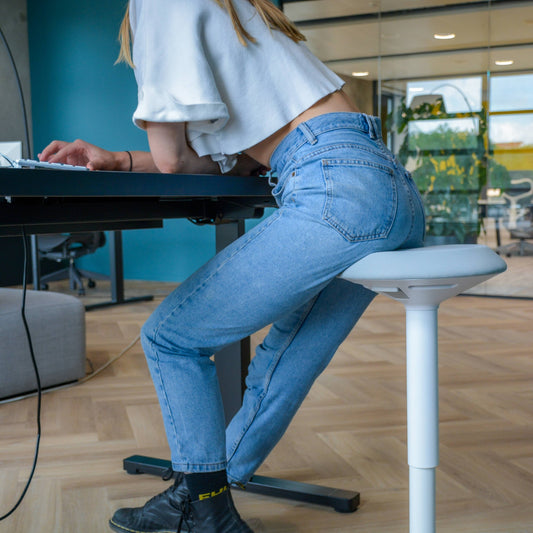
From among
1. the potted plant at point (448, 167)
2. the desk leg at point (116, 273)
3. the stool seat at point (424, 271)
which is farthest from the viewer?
the potted plant at point (448, 167)

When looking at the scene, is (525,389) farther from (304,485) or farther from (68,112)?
(68,112)

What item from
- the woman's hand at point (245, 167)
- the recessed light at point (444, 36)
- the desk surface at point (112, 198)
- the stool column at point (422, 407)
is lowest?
the stool column at point (422, 407)

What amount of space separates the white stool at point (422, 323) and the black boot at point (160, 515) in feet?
1.58

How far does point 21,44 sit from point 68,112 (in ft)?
2.66

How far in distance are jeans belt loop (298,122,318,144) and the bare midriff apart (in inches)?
0.9

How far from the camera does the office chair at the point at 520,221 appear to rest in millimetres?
4891

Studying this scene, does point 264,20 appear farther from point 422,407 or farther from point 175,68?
point 422,407

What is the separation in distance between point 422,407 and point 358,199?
303 mm

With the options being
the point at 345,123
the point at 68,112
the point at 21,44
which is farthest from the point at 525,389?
the point at 21,44

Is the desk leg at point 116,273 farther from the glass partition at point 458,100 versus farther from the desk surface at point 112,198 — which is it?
the desk surface at point 112,198

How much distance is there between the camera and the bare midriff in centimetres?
110

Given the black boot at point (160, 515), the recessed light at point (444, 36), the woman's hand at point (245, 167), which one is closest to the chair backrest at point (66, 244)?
the recessed light at point (444, 36)

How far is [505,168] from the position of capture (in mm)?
4945

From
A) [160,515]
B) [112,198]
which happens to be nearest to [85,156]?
[112,198]
